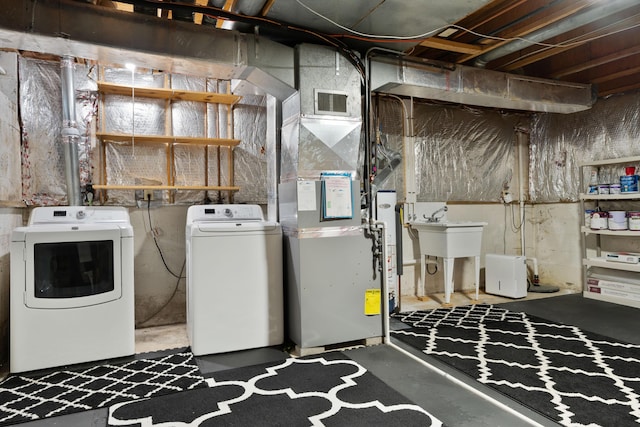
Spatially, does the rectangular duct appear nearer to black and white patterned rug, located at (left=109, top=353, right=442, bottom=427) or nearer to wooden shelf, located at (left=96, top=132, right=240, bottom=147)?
wooden shelf, located at (left=96, top=132, right=240, bottom=147)

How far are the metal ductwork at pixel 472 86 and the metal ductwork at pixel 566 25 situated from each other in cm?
26

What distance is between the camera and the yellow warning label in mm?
3199

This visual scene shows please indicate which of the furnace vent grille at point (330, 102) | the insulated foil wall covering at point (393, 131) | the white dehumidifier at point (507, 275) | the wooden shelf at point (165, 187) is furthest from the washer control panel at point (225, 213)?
the white dehumidifier at point (507, 275)

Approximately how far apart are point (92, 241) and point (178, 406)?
137cm

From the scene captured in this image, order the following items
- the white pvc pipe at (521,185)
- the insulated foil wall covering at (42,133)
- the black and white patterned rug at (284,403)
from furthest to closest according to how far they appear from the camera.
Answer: the white pvc pipe at (521,185) → the insulated foil wall covering at (42,133) → the black and white patterned rug at (284,403)

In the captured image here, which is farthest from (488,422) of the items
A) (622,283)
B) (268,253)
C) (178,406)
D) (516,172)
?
(516,172)

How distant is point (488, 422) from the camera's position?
2.02 m

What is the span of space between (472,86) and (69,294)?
146 inches

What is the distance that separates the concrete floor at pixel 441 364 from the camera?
6.86 ft

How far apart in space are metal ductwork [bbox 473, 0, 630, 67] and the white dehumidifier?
2218 mm

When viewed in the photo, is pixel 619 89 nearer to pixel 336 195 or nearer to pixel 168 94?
pixel 336 195

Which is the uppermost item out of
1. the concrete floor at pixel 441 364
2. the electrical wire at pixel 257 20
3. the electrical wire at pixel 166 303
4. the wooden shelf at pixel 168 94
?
the electrical wire at pixel 257 20

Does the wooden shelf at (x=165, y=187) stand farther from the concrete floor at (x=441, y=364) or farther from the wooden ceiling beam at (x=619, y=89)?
the wooden ceiling beam at (x=619, y=89)

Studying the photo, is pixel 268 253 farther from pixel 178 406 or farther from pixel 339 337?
pixel 178 406
